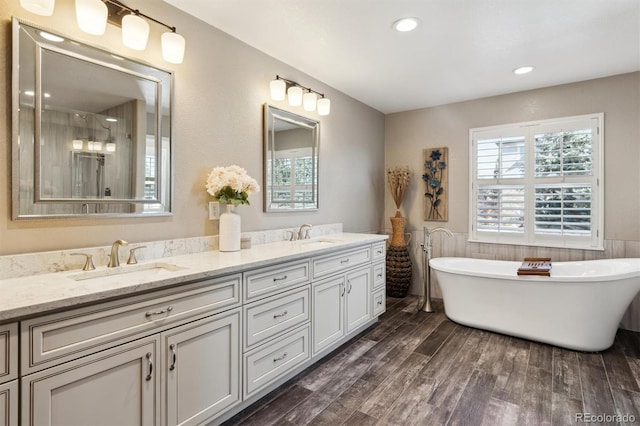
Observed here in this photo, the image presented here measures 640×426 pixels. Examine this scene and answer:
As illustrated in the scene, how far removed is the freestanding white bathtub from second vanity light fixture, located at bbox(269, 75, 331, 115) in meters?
2.00

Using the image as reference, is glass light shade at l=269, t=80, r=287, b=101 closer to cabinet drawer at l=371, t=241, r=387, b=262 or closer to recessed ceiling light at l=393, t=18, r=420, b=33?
recessed ceiling light at l=393, t=18, r=420, b=33

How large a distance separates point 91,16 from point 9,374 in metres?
1.59

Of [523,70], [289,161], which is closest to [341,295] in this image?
[289,161]

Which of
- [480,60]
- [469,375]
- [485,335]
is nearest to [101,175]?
[469,375]

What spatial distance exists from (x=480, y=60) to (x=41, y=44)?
3110 mm

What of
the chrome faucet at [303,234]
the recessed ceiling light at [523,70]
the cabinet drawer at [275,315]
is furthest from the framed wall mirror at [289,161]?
the recessed ceiling light at [523,70]

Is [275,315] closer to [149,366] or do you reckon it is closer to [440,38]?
[149,366]

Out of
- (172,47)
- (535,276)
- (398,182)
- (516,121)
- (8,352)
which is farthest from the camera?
(398,182)

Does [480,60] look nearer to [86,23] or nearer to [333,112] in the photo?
[333,112]

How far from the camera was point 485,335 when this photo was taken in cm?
313

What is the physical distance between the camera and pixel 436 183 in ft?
13.8

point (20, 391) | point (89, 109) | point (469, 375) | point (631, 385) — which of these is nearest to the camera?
point (20, 391)

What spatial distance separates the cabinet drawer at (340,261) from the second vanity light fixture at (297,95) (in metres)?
1.38

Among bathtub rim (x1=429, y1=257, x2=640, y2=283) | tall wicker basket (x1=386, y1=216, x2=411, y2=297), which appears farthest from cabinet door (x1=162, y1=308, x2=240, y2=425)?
tall wicker basket (x1=386, y1=216, x2=411, y2=297)
